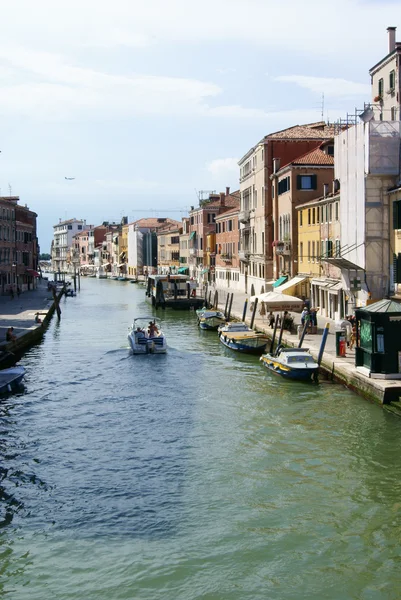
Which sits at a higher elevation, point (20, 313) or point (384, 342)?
point (384, 342)

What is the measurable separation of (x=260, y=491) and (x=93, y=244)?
179444 millimetres

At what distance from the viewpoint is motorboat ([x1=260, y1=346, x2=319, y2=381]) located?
86.0ft

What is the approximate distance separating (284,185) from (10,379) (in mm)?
28615

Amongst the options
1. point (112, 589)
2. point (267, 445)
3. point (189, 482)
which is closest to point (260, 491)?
point (189, 482)

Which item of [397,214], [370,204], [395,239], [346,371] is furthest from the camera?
[370,204]

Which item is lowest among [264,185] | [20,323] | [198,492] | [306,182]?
[198,492]

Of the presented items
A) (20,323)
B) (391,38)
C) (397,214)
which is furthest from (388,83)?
(20,323)

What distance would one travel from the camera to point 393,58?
3291 cm

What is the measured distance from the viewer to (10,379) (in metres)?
25.4

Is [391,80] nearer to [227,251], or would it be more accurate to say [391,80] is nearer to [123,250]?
[227,251]

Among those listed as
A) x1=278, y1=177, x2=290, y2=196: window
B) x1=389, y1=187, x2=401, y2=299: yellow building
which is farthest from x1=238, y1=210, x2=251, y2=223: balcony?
x1=389, y1=187, x2=401, y2=299: yellow building

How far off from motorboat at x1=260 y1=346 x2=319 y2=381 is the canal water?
0.65 m

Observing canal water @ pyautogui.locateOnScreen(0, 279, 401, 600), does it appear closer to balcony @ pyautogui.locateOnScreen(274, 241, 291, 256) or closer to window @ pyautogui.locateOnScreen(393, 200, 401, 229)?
window @ pyautogui.locateOnScreen(393, 200, 401, 229)

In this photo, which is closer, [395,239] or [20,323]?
[395,239]
